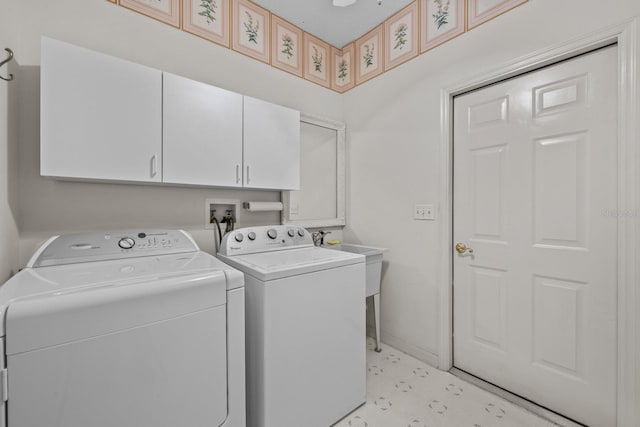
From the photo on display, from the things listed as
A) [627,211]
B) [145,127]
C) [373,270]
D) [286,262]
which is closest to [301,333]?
[286,262]

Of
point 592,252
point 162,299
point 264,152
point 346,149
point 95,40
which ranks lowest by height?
point 162,299

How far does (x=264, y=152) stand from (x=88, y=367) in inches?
55.4

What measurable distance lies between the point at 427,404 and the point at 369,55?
2779mm

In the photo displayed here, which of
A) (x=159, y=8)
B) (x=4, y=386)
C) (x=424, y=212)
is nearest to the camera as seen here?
(x=4, y=386)

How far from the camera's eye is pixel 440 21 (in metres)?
1.96

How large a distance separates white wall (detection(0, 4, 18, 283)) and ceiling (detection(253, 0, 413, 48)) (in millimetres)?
1651

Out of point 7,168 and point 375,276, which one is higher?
point 7,168

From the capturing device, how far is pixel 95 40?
1.51 m

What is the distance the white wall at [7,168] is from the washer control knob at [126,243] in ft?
1.32

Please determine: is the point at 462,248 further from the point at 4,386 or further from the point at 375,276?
the point at 4,386

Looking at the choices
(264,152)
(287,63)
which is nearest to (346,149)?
(287,63)

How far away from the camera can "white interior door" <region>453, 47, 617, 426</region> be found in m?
1.38

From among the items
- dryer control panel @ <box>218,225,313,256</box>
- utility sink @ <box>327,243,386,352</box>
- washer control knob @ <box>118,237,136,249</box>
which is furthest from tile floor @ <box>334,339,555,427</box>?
washer control knob @ <box>118,237,136,249</box>

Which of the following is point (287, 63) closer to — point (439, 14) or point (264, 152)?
point (264, 152)
